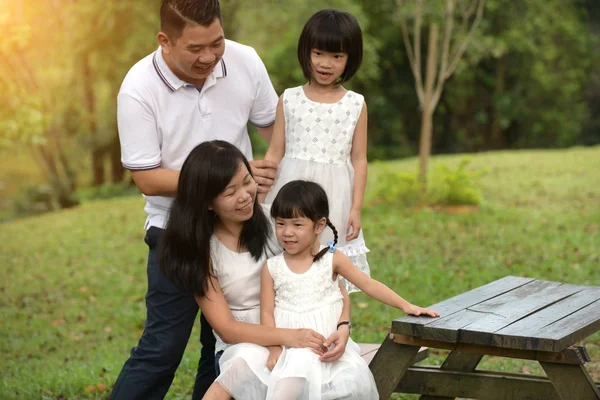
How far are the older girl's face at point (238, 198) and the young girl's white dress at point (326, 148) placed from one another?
1.74 feet

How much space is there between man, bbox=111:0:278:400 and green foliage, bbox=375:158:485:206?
→ 7.70 m

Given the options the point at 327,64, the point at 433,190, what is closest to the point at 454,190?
the point at 433,190

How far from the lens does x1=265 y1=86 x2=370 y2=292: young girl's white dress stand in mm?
4266

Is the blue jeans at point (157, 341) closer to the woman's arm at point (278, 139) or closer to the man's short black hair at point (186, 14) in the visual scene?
the woman's arm at point (278, 139)

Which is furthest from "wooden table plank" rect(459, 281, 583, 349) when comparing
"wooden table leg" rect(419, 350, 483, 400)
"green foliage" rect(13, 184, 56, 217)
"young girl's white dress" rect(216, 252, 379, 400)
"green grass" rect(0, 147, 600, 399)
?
"green foliage" rect(13, 184, 56, 217)

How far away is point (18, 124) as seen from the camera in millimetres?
10617

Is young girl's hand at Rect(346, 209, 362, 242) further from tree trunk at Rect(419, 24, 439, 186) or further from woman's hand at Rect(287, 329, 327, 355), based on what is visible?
tree trunk at Rect(419, 24, 439, 186)

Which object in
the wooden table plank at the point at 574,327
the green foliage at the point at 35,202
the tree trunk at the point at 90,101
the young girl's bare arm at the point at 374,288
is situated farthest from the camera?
the tree trunk at the point at 90,101

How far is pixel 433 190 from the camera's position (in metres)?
12.0

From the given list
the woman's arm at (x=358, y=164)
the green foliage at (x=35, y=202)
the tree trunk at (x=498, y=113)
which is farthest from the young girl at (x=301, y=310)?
the tree trunk at (x=498, y=113)

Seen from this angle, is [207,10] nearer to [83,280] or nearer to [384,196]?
[83,280]

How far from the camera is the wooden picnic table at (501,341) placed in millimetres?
3479

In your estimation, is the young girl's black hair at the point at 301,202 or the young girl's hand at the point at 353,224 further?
the young girl's hand at the point at 353,224

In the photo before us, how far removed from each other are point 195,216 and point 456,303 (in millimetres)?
1237
